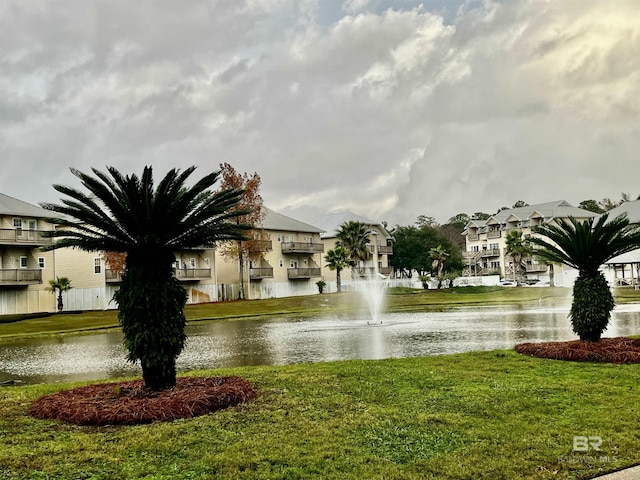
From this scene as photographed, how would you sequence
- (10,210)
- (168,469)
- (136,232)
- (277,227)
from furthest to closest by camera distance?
(277,227), (10,210), (136,232), (168,469)

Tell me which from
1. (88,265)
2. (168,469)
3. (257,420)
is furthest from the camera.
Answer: (88,265)

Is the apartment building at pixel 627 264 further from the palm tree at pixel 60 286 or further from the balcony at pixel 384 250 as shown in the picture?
the palm tree at pixel 60 286

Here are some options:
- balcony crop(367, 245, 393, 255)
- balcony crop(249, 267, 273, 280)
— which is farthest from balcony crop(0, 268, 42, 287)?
balcony crop(367, 245, 393, 255)

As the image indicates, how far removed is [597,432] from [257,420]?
414 cm

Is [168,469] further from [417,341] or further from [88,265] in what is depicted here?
[88,265]

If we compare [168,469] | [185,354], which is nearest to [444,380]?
[168,469]

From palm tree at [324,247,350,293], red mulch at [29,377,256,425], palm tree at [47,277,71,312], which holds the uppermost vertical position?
palm tree at [324,247,350,293]

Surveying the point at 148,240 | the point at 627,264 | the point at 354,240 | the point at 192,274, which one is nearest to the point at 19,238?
the point at 192,274

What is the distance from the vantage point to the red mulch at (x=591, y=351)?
476 inches

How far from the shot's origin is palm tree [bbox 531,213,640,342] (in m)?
13.7

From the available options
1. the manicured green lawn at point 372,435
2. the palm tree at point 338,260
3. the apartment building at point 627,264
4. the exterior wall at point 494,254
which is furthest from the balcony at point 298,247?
the manicured green lawn at point 372,435

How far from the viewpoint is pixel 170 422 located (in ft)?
25.9

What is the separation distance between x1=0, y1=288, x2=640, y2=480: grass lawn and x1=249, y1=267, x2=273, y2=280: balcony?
53.0 meters

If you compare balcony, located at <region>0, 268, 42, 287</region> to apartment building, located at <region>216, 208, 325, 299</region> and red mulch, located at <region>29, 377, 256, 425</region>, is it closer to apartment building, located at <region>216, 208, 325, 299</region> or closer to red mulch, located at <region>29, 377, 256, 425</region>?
apartment building, located at <region>216, 208, 325, 299</region>
